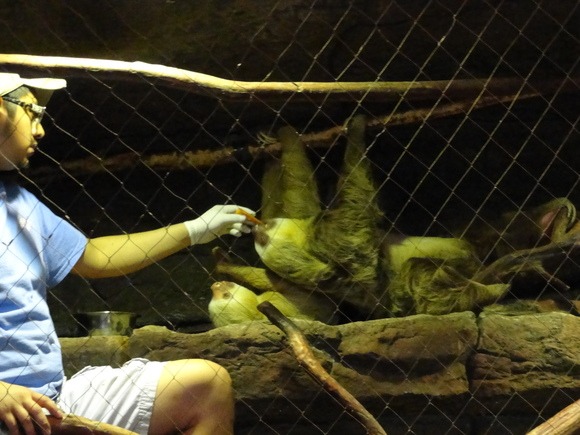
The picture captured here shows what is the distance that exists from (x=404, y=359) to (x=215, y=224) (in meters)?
0.60

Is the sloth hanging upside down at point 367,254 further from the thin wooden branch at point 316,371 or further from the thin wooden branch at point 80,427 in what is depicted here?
the thin wooden branch at point 80,427

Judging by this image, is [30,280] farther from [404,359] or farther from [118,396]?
[404,359]

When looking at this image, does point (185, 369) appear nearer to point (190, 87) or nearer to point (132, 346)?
point (132, 346)

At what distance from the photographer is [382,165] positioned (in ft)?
Result: 9.88

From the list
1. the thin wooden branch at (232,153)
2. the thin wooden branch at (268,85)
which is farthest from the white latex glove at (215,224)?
the thin wooden branch at (268,85)

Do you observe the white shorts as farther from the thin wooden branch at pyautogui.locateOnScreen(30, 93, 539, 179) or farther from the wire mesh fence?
the thin wooden branch at pyautogui.locateOnScreen(30, 93, 539, 179)

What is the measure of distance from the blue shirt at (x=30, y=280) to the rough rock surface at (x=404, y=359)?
39 cm

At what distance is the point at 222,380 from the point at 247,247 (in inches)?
42.8

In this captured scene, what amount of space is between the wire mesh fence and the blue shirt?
0.09 m

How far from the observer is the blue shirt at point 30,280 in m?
1.93

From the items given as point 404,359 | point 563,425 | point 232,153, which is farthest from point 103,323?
point 563,425

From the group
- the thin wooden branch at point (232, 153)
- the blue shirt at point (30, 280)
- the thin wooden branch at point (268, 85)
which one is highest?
the thin wooden branch at point (268, 85)

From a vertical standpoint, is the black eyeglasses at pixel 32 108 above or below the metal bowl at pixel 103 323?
above

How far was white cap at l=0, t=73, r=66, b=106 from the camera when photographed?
6.74 feet
